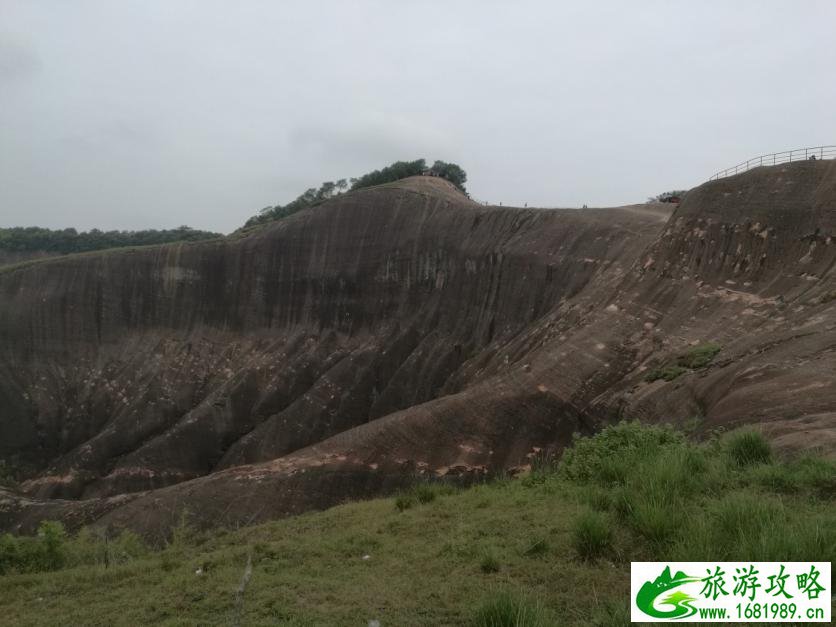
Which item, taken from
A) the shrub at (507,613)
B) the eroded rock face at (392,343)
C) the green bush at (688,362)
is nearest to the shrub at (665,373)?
the green bush at (688,362)

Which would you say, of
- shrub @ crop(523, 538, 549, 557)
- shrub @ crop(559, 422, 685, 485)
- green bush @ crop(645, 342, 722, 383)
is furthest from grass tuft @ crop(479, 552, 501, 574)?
green bush @ crop(645, 342, 722, 383)

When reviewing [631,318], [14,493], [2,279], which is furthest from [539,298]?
[2,279]

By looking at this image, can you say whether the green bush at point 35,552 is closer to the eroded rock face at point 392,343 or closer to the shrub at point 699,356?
the eroded rock face at point 392,343

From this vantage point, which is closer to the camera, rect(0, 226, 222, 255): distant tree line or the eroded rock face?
the eroded rock face

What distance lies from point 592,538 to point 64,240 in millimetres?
79883

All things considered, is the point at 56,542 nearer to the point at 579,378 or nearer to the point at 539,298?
the point at 579,378

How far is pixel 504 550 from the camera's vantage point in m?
6.33

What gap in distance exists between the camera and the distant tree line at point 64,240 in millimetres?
73094

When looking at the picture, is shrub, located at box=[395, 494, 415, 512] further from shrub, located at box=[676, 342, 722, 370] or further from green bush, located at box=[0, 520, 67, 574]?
shrub, located at box=[676, 342, 722, 370]

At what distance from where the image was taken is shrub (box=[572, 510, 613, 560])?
225 inches

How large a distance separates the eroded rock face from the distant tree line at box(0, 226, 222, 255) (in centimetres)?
2699

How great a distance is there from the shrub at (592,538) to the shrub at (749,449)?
2271mm

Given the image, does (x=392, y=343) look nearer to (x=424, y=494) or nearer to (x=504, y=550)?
(x=424, y=494)

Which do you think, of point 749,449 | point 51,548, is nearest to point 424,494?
point 749,449
